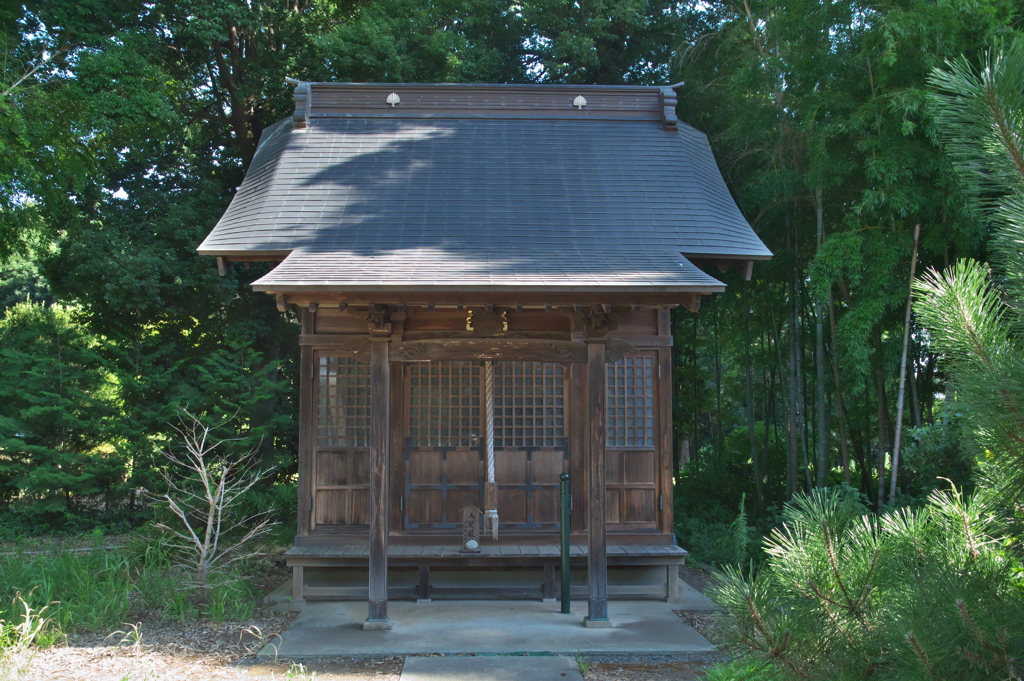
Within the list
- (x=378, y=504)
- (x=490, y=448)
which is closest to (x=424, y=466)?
(x=490, y=448)

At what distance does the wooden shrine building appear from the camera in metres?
5.36

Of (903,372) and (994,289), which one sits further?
(903,372)

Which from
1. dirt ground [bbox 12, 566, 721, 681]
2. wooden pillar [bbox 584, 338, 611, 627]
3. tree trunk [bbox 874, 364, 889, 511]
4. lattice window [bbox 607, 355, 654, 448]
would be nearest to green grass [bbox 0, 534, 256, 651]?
dirt ground [bbox 12, 566, 721, 681]

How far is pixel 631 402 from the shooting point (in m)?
6.77

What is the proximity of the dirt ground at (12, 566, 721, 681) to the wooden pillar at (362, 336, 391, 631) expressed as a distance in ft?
2.00

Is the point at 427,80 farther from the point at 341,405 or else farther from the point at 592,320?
the point at 592,320

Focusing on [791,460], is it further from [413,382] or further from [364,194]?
[364,194]

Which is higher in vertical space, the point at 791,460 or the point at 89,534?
the point at 791,460

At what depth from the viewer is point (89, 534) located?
26.8 feet

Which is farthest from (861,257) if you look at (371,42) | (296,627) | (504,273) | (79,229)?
(79,229)

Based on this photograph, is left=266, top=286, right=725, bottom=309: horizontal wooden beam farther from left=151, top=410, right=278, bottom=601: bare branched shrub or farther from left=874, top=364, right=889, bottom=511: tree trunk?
left=874, top=364, right=889, bottom=511: tree trunk

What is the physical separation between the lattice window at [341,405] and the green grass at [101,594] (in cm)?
143

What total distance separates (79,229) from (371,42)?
14.5ft

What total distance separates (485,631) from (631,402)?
250cm
